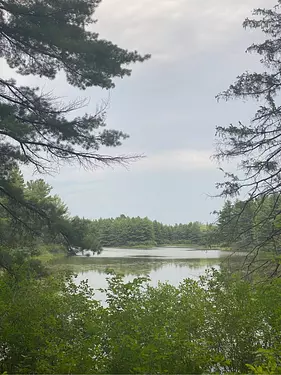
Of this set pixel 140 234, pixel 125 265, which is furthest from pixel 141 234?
pixel 125 265

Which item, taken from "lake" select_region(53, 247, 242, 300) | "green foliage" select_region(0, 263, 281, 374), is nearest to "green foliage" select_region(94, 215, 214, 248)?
"lake" select_region(53, 247, 242, 300)

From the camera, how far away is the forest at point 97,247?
3.54m

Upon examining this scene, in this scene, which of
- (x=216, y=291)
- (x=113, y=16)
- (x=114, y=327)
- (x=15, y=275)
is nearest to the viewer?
(x=114, y=327)

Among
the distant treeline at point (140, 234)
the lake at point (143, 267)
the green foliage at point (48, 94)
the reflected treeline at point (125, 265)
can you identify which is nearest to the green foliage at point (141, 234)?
the distant treeline at point (140, 234)

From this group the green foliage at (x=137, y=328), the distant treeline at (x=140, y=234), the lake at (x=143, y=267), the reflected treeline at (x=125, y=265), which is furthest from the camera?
the distant treeline at (x=140, y=234)

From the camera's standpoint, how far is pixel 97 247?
593 cm

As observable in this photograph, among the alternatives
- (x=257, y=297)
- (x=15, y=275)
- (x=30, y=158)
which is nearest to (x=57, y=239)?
(x=15, y=275)

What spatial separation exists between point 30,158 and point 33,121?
64cm

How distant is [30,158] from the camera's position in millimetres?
6008

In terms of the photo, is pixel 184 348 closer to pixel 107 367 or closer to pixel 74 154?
pixel 107 367

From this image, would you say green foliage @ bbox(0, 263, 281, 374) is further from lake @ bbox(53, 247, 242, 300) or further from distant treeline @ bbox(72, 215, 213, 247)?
distant treeline @ bbox(72, 215, 213, 247)

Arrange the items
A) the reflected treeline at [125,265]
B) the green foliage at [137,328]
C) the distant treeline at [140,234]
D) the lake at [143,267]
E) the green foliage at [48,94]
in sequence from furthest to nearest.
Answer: the distant treeline at [140,234]
the reflected treeline at [125,265]
the lake at [143,267]
the green foliage at [48,94]
the green foliage at [137,328]

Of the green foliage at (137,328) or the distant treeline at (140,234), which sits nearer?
the green foliage at (137,328)

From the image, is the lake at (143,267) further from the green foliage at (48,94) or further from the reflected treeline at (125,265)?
the green foliage at (48,94)
